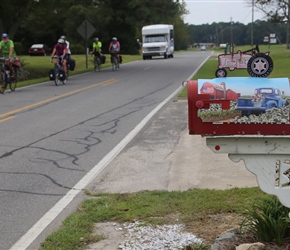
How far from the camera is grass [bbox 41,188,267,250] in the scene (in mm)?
4688

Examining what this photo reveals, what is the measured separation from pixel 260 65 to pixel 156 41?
47549mm

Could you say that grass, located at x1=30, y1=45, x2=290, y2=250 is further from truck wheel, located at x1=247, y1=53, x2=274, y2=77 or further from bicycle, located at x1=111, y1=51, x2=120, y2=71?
bicycle, located at x1=111, y1=51, x2=120, y2=71

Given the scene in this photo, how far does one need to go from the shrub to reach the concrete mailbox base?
8.5 inches

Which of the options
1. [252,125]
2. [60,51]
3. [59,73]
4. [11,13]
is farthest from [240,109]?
[11,13]

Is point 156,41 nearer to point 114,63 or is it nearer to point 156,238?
point 114,63

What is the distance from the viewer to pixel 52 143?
366 inches

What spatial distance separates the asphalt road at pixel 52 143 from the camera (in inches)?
218

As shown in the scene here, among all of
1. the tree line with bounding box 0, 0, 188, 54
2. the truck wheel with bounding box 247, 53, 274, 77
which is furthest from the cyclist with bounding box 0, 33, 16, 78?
the tree line with bounding box 0, 0, 188, 54

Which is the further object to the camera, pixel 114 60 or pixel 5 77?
pixel 114 60

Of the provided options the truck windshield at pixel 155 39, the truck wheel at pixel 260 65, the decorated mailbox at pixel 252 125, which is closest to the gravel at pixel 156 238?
the decorated mailbox at pixel 252 125

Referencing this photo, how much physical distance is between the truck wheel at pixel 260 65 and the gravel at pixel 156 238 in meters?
1.52

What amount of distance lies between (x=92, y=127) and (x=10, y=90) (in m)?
9.17

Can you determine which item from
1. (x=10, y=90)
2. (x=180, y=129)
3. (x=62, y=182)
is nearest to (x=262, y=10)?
(x=10, y=90)

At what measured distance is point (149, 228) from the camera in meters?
4.81
